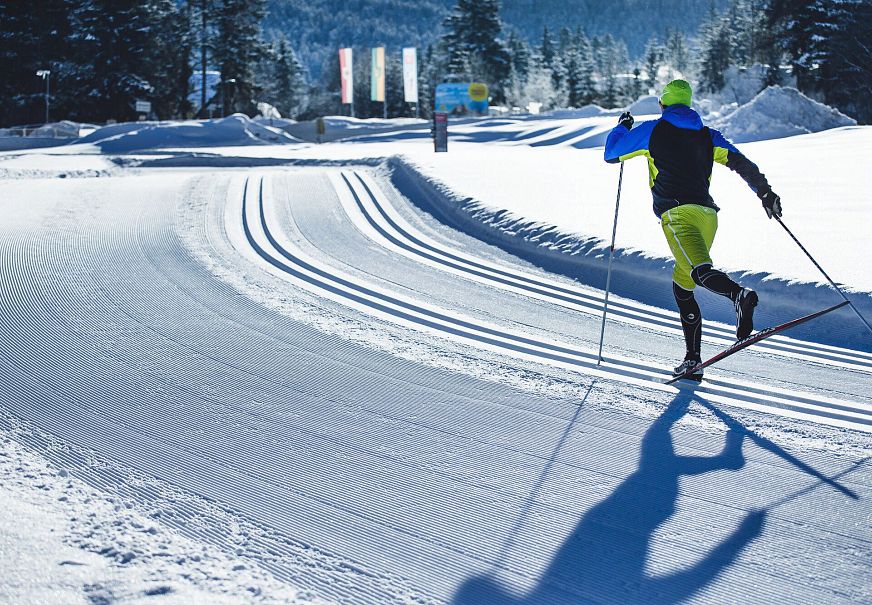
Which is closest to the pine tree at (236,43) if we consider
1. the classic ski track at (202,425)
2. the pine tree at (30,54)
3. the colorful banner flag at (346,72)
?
the colorful banner flag at (346,72)

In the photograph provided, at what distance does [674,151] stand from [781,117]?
21.7 metres

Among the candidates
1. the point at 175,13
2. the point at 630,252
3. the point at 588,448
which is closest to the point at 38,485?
the point at 588,448

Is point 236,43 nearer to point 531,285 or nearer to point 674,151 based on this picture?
point 531,285

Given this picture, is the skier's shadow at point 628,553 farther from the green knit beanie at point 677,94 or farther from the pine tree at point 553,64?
A: the pine tree at point 553,64

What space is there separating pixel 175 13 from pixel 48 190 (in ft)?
162

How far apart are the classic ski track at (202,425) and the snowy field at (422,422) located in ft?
0.06

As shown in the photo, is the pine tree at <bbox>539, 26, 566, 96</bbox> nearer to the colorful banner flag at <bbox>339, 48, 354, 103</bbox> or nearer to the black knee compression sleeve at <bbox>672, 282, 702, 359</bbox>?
the colorful banner flag at <bbox>339, 48, 354, 103</bbox>

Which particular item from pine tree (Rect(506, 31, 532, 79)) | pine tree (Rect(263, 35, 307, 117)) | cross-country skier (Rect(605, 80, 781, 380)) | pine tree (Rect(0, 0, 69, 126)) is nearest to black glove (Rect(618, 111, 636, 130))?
cross-country skier (Rect(605, 80, 781, 380))

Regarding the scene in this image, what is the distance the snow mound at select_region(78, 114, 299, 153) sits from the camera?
3400cm

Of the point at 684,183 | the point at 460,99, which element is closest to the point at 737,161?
the point at 684,183

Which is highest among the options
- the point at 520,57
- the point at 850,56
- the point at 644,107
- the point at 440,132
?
the point at 520,57

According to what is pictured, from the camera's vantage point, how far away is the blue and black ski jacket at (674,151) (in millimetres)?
5312

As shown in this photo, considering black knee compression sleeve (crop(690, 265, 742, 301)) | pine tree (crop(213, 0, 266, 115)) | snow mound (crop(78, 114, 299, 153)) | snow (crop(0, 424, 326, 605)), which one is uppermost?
pine tree (crop(213, 0, 266, 115))

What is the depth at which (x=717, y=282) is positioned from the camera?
5172 millimetres
